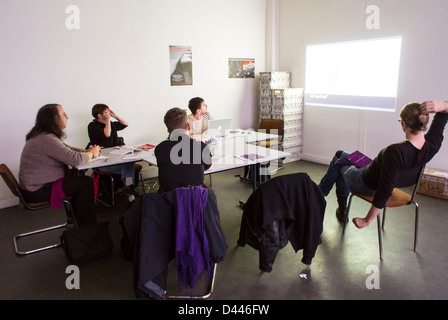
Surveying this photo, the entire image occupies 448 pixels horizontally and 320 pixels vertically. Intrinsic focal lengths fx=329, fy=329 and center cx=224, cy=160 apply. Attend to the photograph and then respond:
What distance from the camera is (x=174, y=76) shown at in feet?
16.4

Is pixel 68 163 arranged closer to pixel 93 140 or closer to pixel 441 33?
pixel 93 140

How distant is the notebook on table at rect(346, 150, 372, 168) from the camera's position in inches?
119

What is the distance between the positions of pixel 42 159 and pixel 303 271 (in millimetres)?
2414

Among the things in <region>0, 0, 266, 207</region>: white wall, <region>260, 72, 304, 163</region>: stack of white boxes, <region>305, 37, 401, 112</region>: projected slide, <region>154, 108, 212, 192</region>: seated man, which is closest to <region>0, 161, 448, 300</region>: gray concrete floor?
<region>154, 108, 212, 192</region>: seated man

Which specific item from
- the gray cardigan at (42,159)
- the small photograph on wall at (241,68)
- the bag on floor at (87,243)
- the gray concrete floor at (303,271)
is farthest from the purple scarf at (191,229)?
the small photograph on wall at (241,68)

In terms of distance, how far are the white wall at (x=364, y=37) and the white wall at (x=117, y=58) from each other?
0.73 metres

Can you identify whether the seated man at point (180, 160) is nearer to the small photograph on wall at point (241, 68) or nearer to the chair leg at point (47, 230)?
the chair leg at point (47, 230)

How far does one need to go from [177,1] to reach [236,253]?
378 cm

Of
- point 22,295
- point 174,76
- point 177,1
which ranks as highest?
point 177,1

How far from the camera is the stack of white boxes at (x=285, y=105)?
550cm

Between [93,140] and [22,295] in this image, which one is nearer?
[22,295]

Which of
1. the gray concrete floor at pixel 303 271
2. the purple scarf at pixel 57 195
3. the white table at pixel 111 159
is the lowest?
the gray concrete floor at pixel 303 271

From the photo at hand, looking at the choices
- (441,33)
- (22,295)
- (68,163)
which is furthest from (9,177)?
(441,33)

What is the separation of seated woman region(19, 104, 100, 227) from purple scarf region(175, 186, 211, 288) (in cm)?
143
